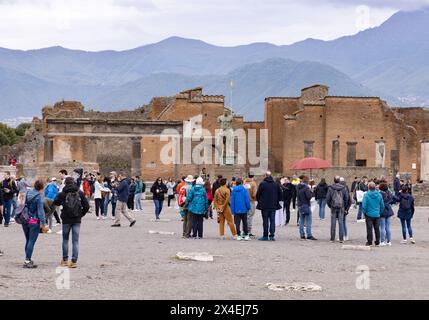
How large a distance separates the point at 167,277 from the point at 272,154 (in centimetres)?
5480

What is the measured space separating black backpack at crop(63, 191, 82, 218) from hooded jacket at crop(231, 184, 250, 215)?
7250mm

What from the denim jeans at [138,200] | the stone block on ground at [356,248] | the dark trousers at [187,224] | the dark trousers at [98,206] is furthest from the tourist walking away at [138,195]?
the stone block on ground at [356,248]

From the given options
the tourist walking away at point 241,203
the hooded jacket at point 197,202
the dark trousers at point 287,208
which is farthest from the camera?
the dark trousers at point 287,208

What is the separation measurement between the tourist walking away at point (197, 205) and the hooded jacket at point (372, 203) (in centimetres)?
389

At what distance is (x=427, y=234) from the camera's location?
90.5 feet

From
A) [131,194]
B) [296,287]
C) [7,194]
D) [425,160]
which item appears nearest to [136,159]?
[425,160]

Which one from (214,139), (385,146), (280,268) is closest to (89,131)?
(214,139)

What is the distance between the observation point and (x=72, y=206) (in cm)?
1700

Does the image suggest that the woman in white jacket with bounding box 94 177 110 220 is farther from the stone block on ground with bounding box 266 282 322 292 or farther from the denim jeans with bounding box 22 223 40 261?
the stone block on ground with bounding box 266 282 322 292

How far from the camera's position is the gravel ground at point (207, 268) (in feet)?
46.3

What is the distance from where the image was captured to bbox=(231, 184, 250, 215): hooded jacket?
23.8 m

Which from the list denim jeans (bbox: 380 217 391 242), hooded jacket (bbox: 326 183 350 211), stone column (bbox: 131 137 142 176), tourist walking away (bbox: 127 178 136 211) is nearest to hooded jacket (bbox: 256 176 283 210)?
hooded jacket (bbox: 326 183 350 211)

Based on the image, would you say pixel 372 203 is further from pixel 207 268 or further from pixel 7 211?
pixel 7 211

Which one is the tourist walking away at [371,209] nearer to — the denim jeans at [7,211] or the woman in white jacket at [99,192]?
the denim jeans at [7,211]
